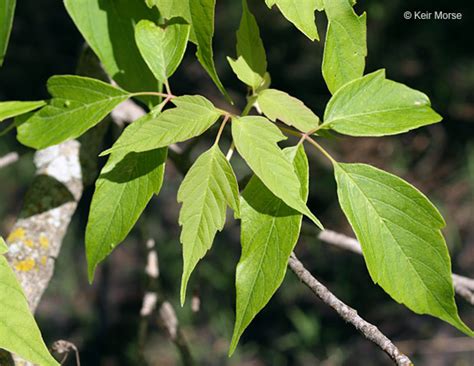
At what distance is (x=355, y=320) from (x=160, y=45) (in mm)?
411

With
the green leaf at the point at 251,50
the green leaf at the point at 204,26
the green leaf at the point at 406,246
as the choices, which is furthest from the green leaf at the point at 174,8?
the green leaf at the point at 406,246

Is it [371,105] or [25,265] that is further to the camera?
Result: [25,265]

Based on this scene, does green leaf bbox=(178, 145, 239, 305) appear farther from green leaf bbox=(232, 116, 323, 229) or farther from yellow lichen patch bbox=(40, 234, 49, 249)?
yellow lichen patch bbox=(40, 234, 49, 249)

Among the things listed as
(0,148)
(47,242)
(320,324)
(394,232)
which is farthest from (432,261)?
(0,148)

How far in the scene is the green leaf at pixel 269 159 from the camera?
0.72 m

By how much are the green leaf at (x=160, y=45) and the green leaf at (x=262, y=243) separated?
19cm

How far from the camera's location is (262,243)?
2.51 feet

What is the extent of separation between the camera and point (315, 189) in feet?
9.93

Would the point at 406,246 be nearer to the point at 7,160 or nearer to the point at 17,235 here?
the point at 17,235

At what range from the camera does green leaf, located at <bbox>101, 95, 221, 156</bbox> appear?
2.41ft

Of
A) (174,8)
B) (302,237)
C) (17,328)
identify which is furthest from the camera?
(302,237)

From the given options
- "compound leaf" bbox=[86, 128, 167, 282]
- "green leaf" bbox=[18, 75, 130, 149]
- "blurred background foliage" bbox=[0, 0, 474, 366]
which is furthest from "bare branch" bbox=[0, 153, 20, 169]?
"blurred background foliage" bbox=[0, 0, 474, 366]

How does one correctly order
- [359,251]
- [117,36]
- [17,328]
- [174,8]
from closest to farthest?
[17,328]
[174,8]
[117,36]
[359,251]

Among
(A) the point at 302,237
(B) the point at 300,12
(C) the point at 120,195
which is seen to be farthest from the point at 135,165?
(A) the point at 302,237
